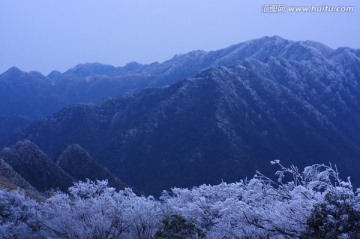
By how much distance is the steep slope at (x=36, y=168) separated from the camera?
52.3 m

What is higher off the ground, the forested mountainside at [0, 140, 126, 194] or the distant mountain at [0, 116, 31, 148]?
the distant mountain at [0, 116, 31, 148]

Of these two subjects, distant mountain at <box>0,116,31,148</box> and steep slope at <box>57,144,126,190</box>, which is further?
distant mountain at <box>0,116,31,148</box>

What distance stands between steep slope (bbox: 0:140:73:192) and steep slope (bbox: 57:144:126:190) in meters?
5.08

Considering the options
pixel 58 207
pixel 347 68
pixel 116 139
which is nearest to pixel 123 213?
pixel 58 207

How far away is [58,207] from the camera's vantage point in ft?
68.4

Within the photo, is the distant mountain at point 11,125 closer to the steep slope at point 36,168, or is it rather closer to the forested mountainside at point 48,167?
the forested mountainside at point 48,167

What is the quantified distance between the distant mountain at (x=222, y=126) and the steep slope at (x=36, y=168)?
32038mm

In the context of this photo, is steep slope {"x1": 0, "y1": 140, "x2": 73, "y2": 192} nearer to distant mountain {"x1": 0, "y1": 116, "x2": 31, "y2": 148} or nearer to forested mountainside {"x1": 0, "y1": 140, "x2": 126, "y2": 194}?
forested mountainside {"x1": 0, "y1": 140, "x2": 126, "y2": 194}

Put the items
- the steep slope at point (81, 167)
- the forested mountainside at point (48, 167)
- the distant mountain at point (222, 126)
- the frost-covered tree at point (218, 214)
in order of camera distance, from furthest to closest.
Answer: the distant mountain at point (222, 126) < the steep slope at point (81, 167) < the forested mountainside at point (48, 167) < the frost-covered tree at point (218, 214)

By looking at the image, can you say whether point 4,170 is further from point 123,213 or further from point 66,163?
point 123,213

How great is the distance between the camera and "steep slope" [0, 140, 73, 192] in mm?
52344

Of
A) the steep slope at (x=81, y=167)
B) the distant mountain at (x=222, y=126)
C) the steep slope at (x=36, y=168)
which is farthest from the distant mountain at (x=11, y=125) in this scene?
the steep slope at (x=36, y=168)

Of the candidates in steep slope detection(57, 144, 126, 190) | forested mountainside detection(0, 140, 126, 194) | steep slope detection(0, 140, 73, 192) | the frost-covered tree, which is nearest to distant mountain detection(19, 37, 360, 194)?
steep slope detection(57, 144, 126, 190)

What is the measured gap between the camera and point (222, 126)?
96.2 meters
